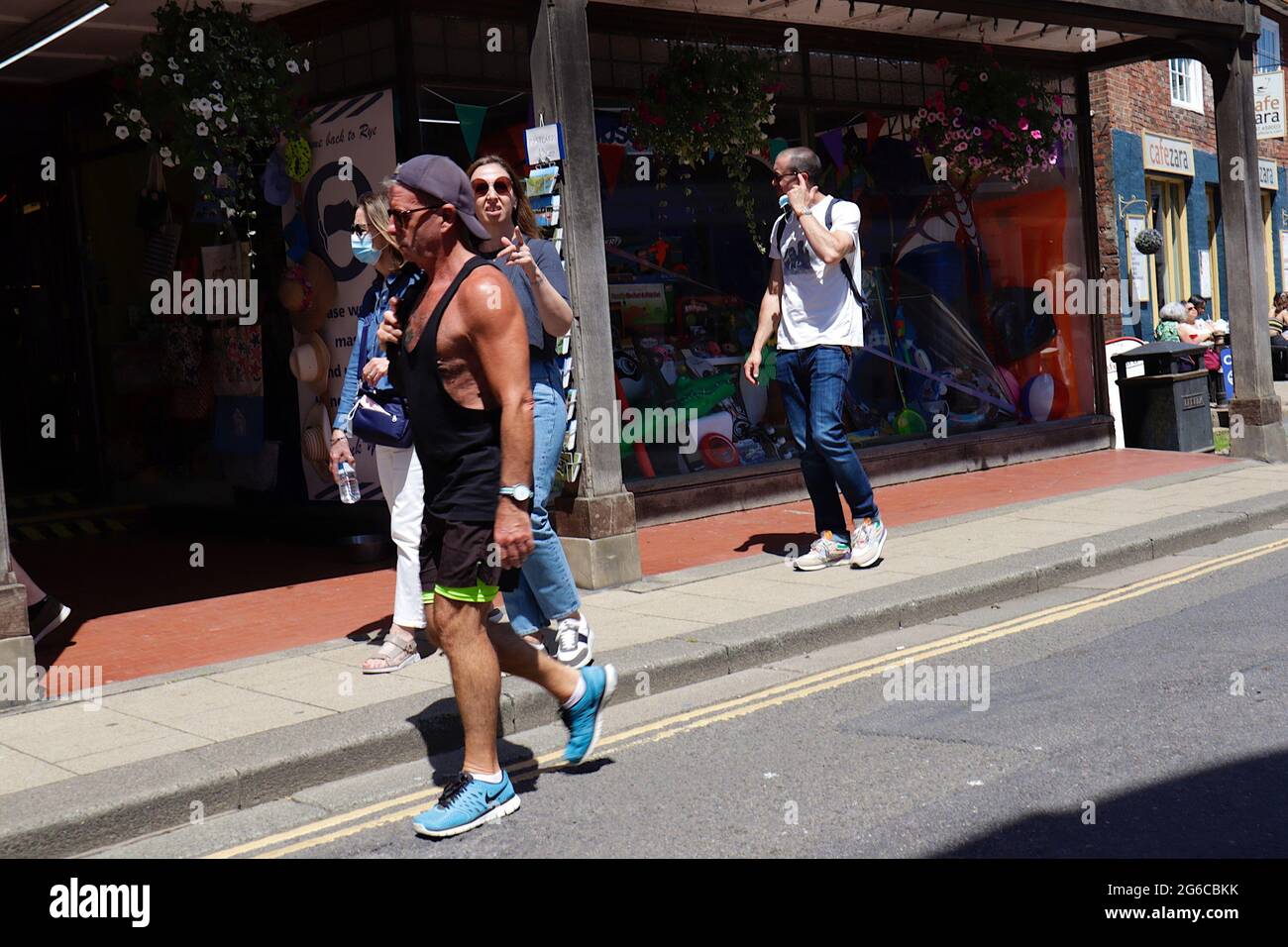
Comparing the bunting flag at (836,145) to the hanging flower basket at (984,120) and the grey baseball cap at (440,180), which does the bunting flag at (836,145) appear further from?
the grey baseball cap at (440,180)

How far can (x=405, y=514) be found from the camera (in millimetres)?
6387

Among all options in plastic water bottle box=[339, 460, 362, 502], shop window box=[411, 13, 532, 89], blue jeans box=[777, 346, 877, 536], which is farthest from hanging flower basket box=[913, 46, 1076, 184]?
plastic water bottle box=[339, 460, 362, 502]

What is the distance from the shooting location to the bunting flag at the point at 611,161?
10961mm

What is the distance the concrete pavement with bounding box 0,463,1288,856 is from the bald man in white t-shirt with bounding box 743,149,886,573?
41 cm

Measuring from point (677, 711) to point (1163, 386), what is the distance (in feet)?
30.9

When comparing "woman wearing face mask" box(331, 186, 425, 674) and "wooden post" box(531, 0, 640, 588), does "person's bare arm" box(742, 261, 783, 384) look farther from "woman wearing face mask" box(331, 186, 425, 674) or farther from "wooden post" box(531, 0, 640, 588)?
"woman wearing face mask" box(331, 186, 425, 674)

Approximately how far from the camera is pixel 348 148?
32.8 ft

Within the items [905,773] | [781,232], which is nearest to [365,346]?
[781,232]

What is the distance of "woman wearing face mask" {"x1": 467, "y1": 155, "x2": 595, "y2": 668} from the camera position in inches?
229

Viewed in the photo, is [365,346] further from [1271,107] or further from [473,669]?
[1271,107]

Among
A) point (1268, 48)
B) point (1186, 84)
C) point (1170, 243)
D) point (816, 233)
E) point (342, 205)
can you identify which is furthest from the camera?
point (1268, 48)

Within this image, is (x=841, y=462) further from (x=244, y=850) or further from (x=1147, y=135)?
(x=1147, y=135)

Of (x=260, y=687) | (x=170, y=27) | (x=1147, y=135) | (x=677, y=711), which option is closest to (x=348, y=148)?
(x=170, y=27)

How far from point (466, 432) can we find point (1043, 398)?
1097 centimetres
